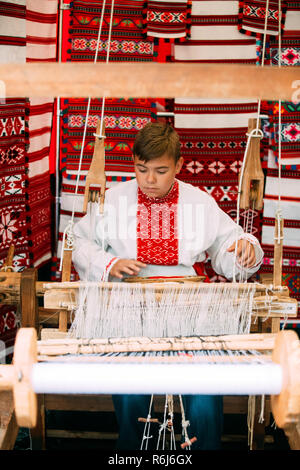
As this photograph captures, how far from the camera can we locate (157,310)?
1733mm

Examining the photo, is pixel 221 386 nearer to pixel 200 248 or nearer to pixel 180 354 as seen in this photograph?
pixel 180 354

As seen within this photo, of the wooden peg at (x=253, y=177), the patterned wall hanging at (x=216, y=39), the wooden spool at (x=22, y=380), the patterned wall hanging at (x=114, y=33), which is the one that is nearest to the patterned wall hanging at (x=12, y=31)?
the patterned wall hanging at (x=114, y=33)

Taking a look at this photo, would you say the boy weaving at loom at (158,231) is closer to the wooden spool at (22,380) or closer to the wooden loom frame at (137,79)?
the wooden spool at (22,380)

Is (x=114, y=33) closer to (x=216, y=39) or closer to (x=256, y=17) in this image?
(x=216, y=39)

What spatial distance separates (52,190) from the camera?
145 inches

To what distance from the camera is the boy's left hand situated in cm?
213

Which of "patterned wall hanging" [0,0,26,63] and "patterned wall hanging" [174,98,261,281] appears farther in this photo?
"patterned wall hanging" [174,98,261,281]

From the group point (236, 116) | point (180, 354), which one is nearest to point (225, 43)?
point (236, 116)

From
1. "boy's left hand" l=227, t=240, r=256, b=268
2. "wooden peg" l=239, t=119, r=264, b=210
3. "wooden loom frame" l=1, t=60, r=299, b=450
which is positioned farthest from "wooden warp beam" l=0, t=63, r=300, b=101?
"boy's left hand" l=227, t=240, r=256, b=268

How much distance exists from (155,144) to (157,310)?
723 mm

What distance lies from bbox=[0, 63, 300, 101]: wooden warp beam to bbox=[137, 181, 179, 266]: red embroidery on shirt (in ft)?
4.04

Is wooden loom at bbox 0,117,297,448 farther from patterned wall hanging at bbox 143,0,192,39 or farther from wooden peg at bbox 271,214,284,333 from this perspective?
patterned wall hanging at bbox 143,0,192,39

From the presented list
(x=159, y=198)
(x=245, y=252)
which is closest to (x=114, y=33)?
(x=159, y=198)

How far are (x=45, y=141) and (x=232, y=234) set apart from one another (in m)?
1.60
